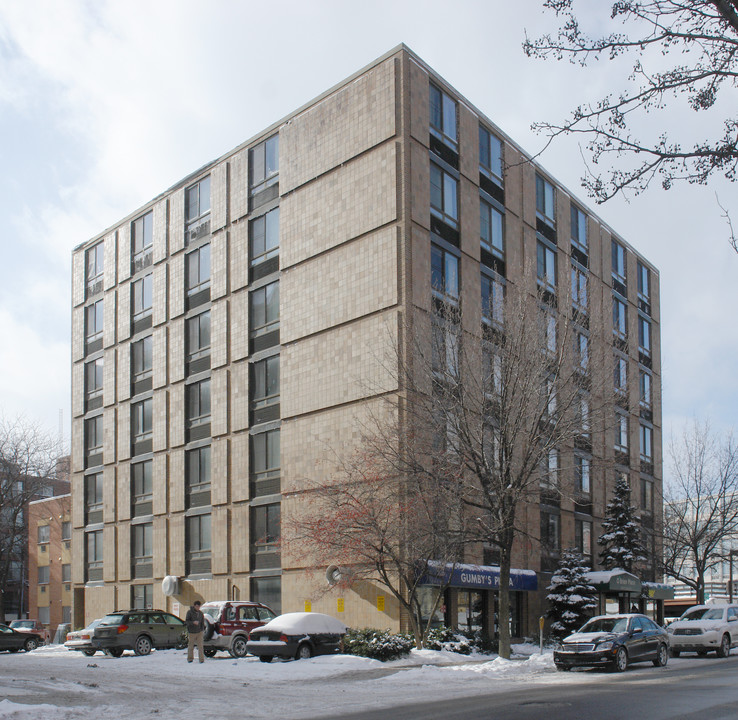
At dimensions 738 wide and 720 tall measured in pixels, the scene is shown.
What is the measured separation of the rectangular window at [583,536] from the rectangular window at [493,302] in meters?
12.9

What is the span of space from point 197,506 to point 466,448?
1811 centimetres

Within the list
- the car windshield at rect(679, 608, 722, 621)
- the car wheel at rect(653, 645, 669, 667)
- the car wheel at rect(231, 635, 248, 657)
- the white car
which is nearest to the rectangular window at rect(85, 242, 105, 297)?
the car wheel at rect(231, 635, 248, 657)

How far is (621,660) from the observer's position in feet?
72.9

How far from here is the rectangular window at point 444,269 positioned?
109 ft

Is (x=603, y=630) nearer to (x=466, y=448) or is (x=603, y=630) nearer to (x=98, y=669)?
(x=466, y=448)

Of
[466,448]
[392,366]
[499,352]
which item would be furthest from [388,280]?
[466,448]

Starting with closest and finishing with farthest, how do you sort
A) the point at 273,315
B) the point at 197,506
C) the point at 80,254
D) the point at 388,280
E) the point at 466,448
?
1. the point at 466,448
2. the point at 388,280
3. the point at 273,315
4. the point at 197,506
5. the point at 80,254

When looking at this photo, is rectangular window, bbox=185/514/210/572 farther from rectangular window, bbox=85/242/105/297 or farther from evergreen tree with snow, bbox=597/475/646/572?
evergreen tree with snow, bbox=597/475/646/572

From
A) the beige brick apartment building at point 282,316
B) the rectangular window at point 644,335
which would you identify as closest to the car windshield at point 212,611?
the beige brick apartment building at point 282,316

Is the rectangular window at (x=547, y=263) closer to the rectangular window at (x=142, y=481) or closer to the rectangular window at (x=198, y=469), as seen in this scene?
the rectangular window at (x=198, y=469)

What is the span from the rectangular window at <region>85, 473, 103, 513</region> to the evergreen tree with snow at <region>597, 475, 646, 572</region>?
81.7 ft

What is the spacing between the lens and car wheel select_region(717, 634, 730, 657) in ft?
90.4

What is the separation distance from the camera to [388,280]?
32250 mm

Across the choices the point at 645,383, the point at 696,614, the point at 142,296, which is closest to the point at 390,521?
the point at 696,614
